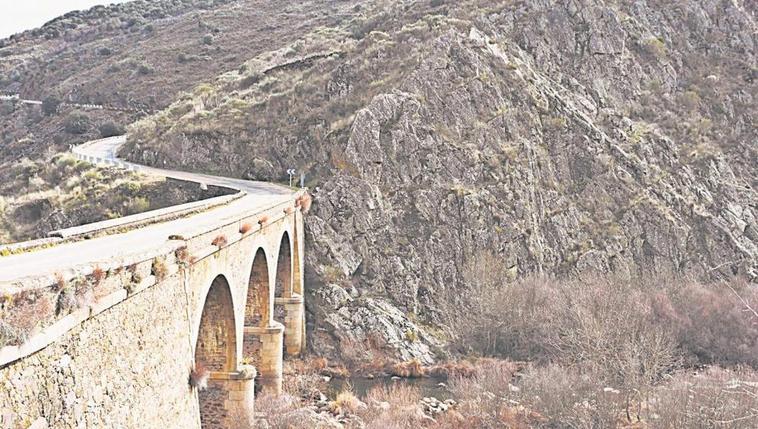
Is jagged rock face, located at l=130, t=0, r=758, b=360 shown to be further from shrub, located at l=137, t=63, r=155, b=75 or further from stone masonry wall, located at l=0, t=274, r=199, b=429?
shrub, located at l=137, t=63, r=155, b=75

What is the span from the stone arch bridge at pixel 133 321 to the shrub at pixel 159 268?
0.02 metres

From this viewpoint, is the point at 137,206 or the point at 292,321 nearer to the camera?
the point at 292,321

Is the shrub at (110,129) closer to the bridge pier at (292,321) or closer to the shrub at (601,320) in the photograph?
the bridge pier at (292,321)

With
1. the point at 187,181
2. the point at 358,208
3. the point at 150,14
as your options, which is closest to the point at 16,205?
the point at 187,181

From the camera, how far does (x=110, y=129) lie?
173 ft

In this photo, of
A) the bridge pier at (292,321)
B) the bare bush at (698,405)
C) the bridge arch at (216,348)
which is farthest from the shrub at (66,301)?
the bridge pier at (292,321)

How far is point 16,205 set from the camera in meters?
30.9

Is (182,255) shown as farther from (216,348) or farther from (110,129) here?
(110,129)

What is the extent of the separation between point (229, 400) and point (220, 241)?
474cm

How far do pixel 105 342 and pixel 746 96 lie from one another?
45.9 m

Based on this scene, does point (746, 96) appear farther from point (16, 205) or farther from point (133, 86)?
point (133, 86)

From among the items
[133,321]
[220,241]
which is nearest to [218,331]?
[220,241]

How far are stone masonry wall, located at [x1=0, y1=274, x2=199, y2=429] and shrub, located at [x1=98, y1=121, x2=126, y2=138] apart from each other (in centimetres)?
4534

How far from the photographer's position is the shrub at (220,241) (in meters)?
13.6
